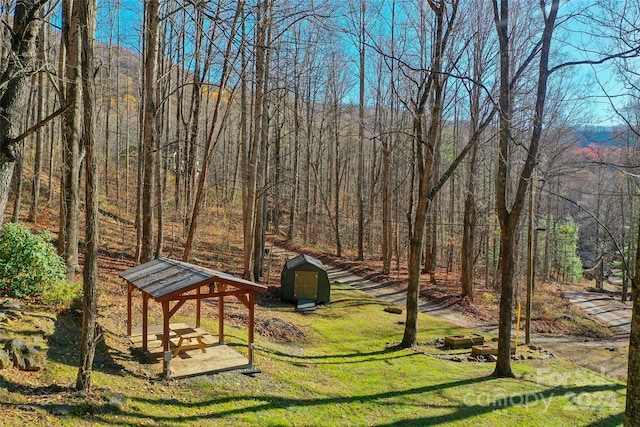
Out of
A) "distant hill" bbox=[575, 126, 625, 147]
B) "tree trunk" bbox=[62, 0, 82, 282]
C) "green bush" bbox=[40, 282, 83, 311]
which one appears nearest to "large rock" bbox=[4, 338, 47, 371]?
"green bush" bbox=[40, 282, 83, 311]

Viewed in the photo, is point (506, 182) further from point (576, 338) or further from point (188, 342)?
point (576, 338)

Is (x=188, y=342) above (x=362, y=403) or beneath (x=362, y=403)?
above

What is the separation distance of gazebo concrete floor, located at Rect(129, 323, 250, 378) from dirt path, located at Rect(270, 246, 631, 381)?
10.0m

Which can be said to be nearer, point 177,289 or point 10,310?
point 177,289

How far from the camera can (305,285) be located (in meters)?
16.9

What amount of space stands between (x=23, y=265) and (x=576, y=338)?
18.2 metres

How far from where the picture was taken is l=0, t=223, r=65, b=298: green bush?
8539 mm

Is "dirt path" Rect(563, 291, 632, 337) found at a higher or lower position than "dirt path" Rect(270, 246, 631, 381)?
lower

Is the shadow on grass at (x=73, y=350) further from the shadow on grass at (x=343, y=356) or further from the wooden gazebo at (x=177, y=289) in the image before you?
the shadow on grass at (x=343, y=356)

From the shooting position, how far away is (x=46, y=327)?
25.2 ft

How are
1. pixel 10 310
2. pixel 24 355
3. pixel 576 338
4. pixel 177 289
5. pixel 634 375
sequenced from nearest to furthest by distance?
1. pixel 634 375
2. pixel 24 355
3. pixel 177 289
4. pixel 10 310
5. pixel 576 338

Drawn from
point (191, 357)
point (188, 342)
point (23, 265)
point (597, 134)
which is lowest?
point (191, 357)

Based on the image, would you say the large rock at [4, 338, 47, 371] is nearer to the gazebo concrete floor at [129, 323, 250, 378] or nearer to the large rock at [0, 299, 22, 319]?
the large rock at [0, 299, 22, 319]

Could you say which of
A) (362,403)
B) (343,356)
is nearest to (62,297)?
(362,403)
